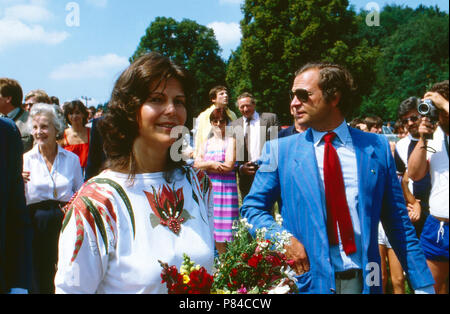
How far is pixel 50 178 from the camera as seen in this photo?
379 centimetres

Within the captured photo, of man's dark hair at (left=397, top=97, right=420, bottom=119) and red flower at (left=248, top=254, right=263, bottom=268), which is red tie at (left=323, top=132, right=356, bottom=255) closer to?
red flower at (left=248, top=254, right=263, bottom=268)

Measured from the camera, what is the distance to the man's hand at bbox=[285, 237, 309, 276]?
2072 mm

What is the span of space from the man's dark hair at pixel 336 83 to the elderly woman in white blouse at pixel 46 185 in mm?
2581

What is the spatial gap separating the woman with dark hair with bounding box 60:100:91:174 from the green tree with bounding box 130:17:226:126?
3001cm

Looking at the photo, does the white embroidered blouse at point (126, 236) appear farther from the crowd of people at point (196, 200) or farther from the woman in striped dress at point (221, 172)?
the woman in striped dress at point (221, 172)

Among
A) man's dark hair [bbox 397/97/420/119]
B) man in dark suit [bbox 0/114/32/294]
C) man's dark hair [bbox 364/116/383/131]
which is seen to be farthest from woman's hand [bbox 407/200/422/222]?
man in dark suit [bbox 0/114/32/294]

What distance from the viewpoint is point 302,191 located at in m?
2.25

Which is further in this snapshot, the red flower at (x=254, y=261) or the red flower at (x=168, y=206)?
the red flower at (x=168, y=206)

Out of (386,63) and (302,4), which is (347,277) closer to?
(302,4)

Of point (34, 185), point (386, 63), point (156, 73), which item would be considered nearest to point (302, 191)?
point (156, 73)

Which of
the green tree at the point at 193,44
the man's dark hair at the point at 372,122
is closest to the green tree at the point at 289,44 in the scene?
the green tree at the point at 193,44

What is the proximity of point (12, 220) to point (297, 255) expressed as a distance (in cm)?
149

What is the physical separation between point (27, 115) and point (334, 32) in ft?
80.3

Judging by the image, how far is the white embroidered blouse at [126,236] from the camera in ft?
4.61
